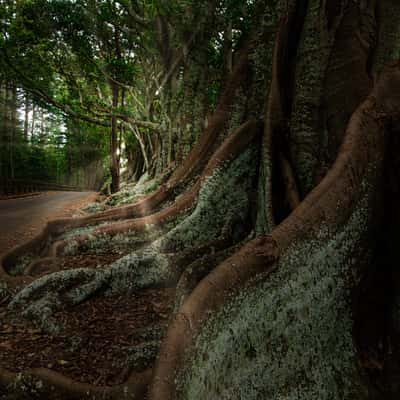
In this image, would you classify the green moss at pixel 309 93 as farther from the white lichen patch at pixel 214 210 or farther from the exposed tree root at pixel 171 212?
the white lichen patch at pixel 214 210

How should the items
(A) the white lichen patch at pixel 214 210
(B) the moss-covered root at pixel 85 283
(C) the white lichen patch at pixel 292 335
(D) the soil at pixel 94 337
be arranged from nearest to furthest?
(C) the white lichen patch at pixel 292 335
(D) the soil at pixel 94 337
(B) the moss-covered root at pixel 85 283
(A) the white lichen patch at pixel 214 210

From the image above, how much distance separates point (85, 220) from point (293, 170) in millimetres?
3218

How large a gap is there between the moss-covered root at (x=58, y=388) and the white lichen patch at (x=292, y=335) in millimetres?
619

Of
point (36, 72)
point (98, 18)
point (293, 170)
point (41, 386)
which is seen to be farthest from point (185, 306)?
point (36, 72)

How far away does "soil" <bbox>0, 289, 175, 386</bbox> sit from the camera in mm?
2580

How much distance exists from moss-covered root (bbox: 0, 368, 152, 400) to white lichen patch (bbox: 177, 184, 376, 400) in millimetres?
619

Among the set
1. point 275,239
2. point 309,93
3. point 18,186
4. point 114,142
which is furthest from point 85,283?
point 18,186

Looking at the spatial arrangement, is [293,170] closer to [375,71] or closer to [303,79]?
[303,79]

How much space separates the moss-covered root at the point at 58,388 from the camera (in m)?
2.22

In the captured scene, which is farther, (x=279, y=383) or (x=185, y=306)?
(x=279, y=383)

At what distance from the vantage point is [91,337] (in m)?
2.97

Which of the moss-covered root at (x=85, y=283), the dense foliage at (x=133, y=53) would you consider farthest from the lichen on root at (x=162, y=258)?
the dense foliage at (x=133, y=53)

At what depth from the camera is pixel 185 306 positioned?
1950 mm

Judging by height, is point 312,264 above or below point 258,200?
below
